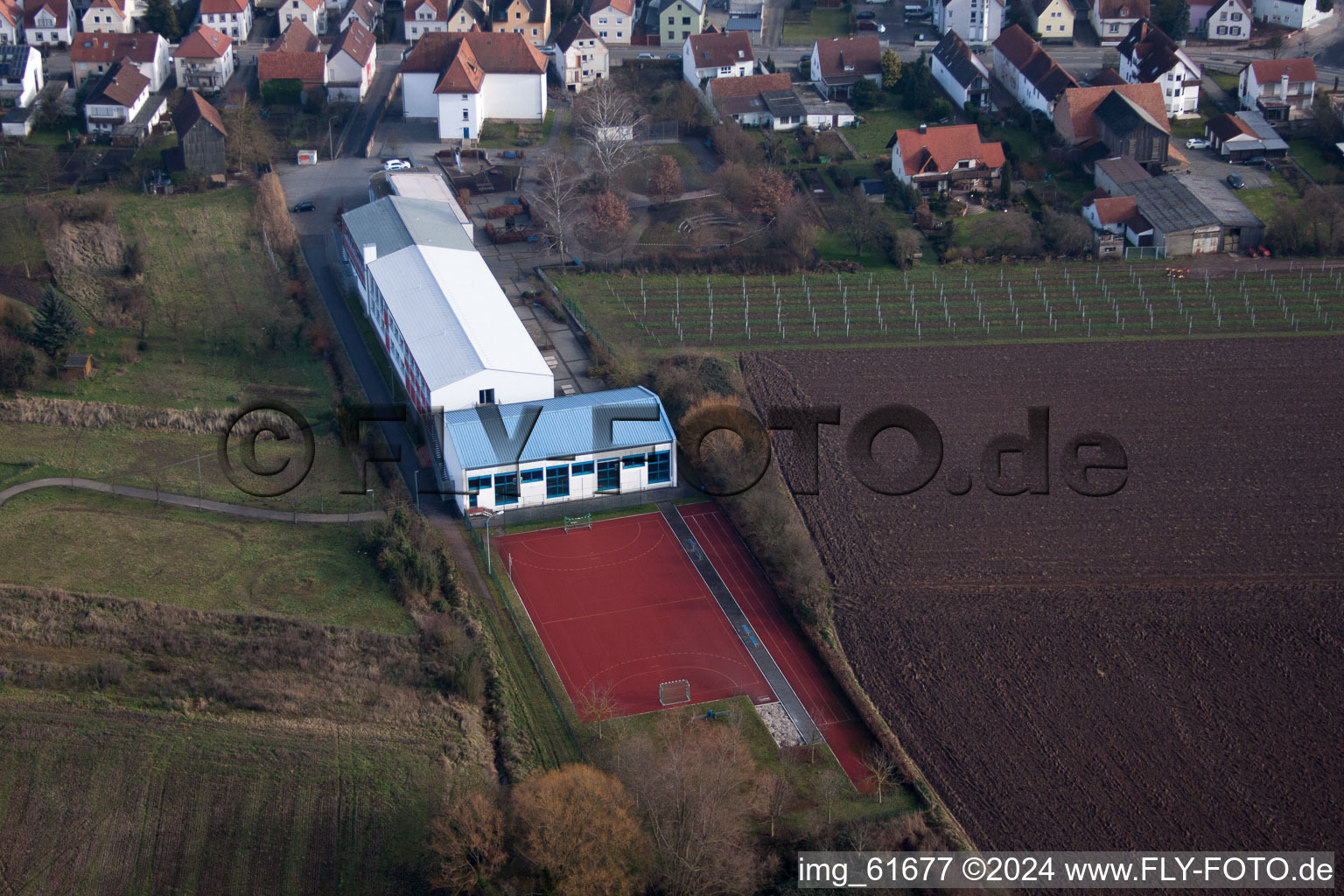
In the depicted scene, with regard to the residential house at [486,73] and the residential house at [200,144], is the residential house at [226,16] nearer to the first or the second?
the residential house at [486,73]

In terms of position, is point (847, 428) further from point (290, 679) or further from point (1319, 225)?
point (1319, 225)

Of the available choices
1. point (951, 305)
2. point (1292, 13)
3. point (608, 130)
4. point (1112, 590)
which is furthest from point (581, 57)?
point (1112, 590)

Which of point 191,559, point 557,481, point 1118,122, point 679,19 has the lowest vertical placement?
point 191,559

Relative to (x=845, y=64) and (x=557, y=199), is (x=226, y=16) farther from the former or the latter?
(x=845, y=64)

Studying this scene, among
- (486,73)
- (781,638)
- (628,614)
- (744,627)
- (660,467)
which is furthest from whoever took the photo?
(486,73)

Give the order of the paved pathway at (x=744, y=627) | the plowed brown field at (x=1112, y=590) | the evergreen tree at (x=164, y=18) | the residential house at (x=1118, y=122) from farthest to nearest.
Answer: the evergreen tree at (x=164, y=18), the residential house at (x=1118, y=122), the paved pathway at (x=744, y=627), the plowed brown field at (x=1112, y=590)

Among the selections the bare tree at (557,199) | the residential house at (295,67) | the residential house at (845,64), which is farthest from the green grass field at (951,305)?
the residential house at (295,67)
